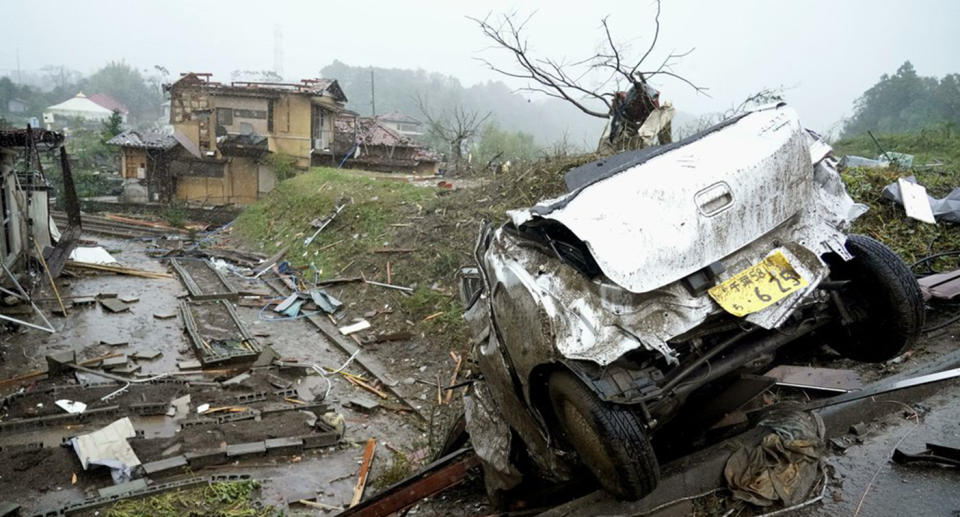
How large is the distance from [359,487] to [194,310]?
796 centimetres

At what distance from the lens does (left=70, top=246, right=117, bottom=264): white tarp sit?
50.9 ft

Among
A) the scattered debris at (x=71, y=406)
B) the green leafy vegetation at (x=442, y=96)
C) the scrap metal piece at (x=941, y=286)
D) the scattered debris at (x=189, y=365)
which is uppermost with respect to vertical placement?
the green leafy vegetation at (x=442, y=96)

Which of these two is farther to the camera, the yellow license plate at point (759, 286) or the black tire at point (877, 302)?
the black tire at point (877, 302)

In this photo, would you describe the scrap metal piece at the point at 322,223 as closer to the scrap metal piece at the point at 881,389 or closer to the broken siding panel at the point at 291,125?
the scrap metal piece at the point at 881,389

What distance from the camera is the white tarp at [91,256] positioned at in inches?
611

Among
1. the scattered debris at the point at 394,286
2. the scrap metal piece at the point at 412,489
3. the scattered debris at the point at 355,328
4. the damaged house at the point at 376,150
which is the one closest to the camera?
the scrap metal piece at the point at 412,489

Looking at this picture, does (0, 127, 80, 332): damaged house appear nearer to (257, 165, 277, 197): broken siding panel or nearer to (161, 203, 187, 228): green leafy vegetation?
(161, 203, 187, 228): green leafy vegetation

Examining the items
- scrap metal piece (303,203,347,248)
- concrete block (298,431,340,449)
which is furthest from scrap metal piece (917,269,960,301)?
scrap metal piece (303,203,347,248)

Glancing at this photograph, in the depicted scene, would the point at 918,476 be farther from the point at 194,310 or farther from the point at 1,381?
the point at 194,310

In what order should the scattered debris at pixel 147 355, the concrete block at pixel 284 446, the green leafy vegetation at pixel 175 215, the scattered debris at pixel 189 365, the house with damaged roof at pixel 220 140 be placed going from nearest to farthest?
the concrete block at pixel 284 446, the scattered debris at pixel 189 365, the scattered debris at pixel 147 355, the green leafy vegetation at pixel 175 215, the house with damaged roof at pixel 220 140

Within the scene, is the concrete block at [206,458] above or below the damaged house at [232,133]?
below

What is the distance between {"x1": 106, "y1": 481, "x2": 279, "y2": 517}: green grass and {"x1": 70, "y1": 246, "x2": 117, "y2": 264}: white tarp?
12.0 meters

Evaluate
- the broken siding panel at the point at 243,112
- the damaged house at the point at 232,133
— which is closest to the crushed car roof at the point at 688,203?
the damaged house at the point at 232,133

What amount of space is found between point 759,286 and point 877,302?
1.05 meters
